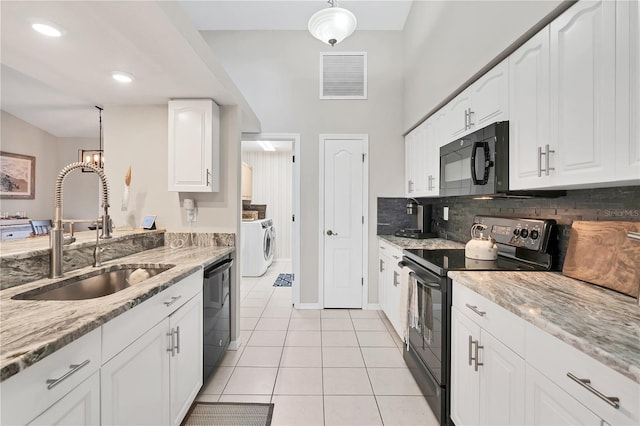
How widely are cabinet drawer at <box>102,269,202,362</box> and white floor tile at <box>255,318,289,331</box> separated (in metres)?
1.49

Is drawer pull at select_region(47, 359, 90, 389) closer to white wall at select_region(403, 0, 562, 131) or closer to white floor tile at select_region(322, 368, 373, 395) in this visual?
white floor tile at select_region(322, 368, 373, 395)

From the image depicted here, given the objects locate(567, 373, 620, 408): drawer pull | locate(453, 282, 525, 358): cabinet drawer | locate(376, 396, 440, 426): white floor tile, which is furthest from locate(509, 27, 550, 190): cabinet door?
locate(376, 396, 440, 426): white floor tile

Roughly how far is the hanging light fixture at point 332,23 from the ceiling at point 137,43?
84 centimetres

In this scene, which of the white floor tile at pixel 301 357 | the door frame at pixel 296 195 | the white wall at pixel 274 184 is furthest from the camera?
the white wall at pixel 274 184

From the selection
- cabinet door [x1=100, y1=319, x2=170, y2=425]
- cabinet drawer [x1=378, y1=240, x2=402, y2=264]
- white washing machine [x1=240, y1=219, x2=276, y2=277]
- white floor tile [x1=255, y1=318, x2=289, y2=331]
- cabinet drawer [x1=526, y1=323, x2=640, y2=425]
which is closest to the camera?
cabinet drawer [x1=526, y1=323, x2=640, y2=425]

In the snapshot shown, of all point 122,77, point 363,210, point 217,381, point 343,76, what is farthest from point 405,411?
point 343,76

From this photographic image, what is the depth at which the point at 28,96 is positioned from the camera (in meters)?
3.87

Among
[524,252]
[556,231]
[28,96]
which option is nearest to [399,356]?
[524,252]

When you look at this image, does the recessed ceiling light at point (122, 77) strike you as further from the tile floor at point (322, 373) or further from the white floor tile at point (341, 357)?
the white floor tile at point (341, 357)

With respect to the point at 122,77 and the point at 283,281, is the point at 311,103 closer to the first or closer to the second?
the point at 122,77

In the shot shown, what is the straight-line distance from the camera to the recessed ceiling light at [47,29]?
142 centimetres

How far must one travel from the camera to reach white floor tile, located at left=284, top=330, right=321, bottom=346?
2.74 metres

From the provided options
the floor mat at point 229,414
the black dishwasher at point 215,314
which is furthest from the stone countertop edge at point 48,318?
the floor mat at point 229,414

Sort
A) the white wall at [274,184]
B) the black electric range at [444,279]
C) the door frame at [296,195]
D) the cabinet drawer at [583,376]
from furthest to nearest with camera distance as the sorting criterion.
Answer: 1. the white wall at [274,184]
2. the door frame at [296,195]
3. the black electric range at [444,279]
4. the cabinet drawer at [583,376]
